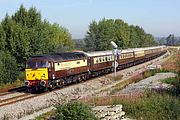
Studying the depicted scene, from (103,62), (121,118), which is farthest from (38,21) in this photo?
(121,118)

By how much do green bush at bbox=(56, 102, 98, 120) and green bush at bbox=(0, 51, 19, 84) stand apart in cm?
2015

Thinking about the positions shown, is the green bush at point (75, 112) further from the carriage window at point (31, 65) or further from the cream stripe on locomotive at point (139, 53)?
the cream stripe on locomotive at point (139, 53)

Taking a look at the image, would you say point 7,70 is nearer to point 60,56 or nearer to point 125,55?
point 60,56

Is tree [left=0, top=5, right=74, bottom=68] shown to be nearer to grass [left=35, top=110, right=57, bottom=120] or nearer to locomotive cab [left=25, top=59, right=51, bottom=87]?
locomotive cab [left=25, top=59, right=51, bottom=87]

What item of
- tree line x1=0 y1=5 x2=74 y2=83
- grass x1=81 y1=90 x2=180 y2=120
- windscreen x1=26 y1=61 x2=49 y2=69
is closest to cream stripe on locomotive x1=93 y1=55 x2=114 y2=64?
tree line x1=0 y1=5 x2=74 y2=83

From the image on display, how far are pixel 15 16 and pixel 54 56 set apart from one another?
50.2 feet

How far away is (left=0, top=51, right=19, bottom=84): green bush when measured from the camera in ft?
103

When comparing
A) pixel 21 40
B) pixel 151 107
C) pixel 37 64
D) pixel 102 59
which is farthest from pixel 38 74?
pixel 102 59

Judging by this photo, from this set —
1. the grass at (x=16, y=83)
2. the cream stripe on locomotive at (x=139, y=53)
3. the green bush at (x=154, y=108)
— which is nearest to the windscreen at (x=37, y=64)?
the grass at (x=16, y=83)

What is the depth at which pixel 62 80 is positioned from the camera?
29.0 metres

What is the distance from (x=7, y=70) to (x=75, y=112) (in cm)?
2146

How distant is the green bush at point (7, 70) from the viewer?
103ft

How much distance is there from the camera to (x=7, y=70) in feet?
105

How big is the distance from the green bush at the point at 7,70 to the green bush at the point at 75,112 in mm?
20152
